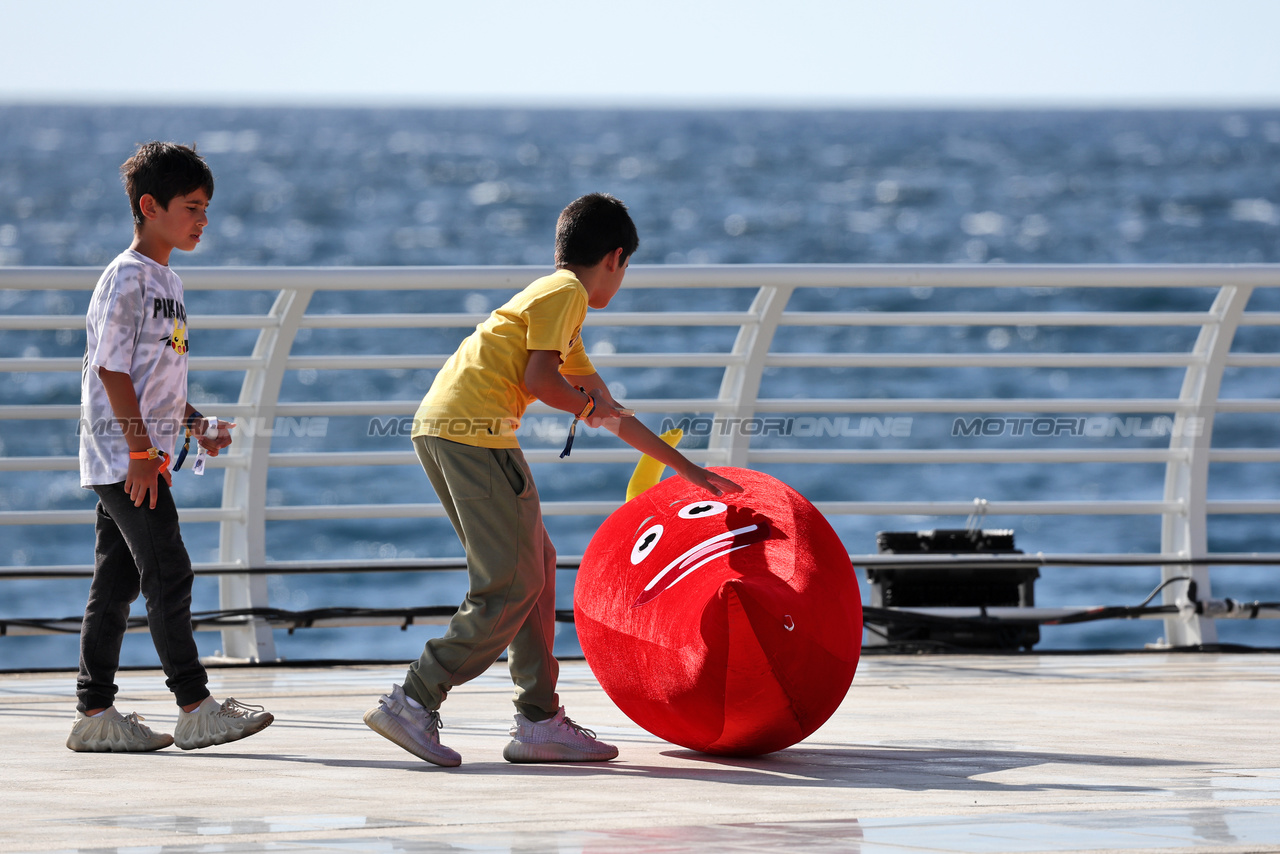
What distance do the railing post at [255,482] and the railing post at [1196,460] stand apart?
3393 mm

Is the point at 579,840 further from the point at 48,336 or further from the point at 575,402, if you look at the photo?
the point at 48,336

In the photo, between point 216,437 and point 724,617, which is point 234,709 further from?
point 724,617

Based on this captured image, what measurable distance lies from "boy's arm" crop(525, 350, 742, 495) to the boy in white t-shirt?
92 centimetres

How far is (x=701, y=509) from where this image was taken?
449 cm

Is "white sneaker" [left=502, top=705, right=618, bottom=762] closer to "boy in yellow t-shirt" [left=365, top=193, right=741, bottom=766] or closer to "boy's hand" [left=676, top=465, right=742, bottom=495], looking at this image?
"boy in yellow t-shirt" [left=365, top=193, right=741, bottom=766]

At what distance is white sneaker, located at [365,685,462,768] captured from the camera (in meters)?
4.21

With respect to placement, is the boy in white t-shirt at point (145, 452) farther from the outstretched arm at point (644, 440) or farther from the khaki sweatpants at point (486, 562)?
the outstretched arm at point (644, 440)

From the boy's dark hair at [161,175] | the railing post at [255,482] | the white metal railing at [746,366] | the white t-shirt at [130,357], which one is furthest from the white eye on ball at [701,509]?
the railing post at [255,482]

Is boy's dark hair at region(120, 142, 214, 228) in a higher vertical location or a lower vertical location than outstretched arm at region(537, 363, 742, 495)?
higher

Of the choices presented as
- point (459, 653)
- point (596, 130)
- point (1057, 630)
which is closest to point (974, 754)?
point (459, 653)

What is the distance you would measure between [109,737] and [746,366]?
10.3 feet

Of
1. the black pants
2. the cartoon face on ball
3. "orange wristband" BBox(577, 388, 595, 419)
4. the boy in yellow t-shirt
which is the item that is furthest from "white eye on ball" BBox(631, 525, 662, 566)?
the black pants

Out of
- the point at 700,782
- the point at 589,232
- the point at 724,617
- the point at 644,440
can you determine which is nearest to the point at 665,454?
the point at 644,440

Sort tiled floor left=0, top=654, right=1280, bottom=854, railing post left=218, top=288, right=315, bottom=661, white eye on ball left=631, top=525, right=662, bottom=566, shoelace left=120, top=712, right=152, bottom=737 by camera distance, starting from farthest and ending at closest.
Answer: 1. railing post left=218, top=288, right=315, bottom=661
2. shoelace left=120, top=712, right=152, bottom=737
3. white eye on ball left=631, top=525, right=662, bottom=566
4. tiled floor left=0, top=654, right=1280, bottom=854
